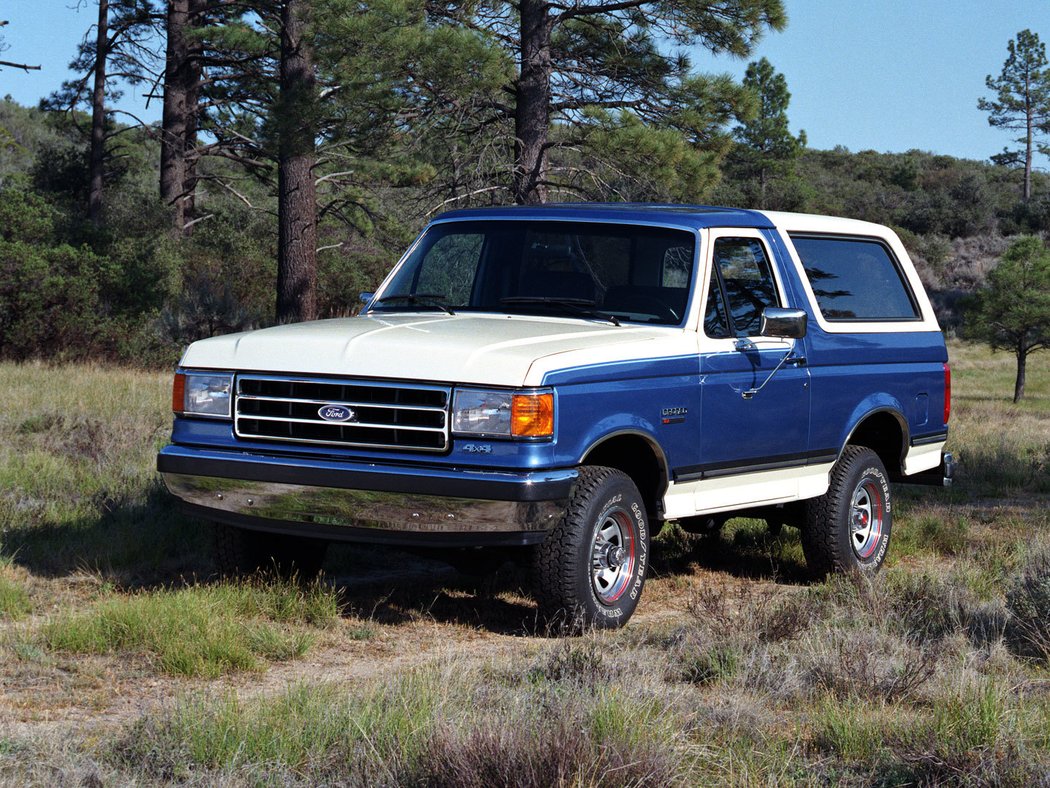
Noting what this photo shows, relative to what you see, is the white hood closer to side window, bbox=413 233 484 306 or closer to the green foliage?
side window, bbox=413 233 484 306

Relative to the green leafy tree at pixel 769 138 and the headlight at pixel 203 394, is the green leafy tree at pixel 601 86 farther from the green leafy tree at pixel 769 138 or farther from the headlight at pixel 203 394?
the green leafy tree at pixel 769 138

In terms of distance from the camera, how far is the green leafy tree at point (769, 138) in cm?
6197

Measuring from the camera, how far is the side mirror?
7.16 meters

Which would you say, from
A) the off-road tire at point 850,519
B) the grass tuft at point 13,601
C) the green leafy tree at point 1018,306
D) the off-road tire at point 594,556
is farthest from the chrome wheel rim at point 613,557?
the green leafy tree at point 1018,306

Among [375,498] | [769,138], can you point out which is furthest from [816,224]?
[769,138]

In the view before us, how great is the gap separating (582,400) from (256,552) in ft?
6.80

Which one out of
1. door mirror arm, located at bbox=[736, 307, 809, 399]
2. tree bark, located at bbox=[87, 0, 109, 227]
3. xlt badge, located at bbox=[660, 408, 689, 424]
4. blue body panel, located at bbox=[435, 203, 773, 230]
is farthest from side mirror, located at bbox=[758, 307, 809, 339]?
tree bark, located at bbox=[87, 0, 109, 227]

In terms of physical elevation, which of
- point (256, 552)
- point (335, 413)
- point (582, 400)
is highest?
point (582, 400)

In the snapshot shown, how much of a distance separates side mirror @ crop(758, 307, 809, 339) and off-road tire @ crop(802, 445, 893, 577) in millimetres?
1263

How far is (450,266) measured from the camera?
7.74 m

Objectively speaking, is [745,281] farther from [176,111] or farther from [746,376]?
[176,111]

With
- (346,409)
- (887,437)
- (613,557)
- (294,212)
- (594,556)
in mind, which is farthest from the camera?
(294,212)

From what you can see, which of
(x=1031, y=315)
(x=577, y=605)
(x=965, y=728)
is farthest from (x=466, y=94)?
(x=1031, y=315)

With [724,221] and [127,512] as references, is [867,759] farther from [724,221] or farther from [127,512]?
[127,512]
